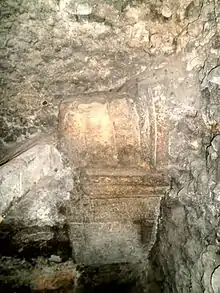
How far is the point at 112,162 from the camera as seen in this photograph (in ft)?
7.09

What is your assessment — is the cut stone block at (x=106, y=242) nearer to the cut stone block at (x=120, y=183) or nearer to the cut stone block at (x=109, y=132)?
the cut stone block at (x=120, y=183)

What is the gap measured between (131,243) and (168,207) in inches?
14.9

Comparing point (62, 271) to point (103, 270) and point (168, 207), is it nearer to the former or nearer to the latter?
point (103, 270)

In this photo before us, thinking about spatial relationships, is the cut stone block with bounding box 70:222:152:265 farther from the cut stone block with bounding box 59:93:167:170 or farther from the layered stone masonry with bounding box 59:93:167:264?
the cut stone block with bounding box 59:93:167:170

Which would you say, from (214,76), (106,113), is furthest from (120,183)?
(214,76)

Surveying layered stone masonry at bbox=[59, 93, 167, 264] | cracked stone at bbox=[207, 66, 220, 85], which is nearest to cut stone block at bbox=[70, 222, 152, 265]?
layered stone masonry at bbox=[59, 93, 167, 264]

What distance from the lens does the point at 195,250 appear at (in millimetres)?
1971

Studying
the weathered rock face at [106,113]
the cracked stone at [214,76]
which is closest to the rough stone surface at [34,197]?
the weathered rock face at [106,113]

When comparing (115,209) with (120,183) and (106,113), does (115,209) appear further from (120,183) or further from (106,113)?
(106,113)

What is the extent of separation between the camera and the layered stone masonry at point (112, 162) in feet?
6.86

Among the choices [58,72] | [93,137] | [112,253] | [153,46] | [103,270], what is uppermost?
[153,46]

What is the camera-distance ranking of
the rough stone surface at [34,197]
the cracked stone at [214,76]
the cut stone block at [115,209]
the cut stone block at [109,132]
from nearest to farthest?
1. the cracked stone at [214,76]
2. the rough stone surface at [34,197]
3. the cut stone block at [109,132]
4. the cut stone block at [115,209]

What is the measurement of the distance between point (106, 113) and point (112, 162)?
0.29 meters

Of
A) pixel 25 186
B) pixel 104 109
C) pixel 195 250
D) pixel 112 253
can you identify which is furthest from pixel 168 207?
pixel 25 186
